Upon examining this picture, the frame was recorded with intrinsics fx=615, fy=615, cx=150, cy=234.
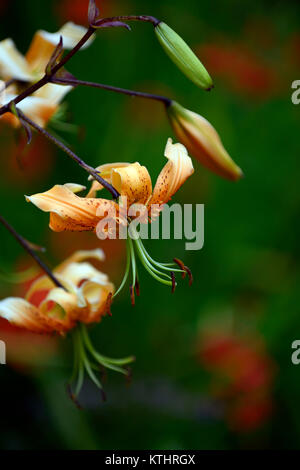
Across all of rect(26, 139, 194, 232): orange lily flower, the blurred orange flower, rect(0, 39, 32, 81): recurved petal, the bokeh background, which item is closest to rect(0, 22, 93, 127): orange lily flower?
Result: rect(0, 39, 32, 81): recurved petal

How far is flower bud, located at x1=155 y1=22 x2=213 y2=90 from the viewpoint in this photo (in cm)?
59

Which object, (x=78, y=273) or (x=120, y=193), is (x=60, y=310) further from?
(x=120, y=193)

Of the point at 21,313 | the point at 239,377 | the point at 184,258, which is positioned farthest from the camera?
the point at 184,258

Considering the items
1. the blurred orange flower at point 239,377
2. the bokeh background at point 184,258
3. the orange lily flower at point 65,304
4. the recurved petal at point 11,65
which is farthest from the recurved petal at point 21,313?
the blurred orange flower at point 239,377

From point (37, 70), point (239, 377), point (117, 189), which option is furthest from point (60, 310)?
point (239, 377)

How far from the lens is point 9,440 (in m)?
1.31

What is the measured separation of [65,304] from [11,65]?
1.01ft

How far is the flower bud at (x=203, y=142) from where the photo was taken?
1.97 ft

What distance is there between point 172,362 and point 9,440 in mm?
417

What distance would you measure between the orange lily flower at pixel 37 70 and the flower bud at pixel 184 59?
0.18 meters

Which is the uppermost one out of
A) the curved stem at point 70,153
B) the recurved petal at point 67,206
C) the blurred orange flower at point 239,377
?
the curved stem at point 70,153

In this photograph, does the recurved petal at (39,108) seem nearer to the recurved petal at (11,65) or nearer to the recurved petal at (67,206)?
the recurved petal at (11,65)

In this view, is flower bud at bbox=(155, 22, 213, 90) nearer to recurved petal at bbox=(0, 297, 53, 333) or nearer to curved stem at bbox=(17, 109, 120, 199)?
curved stem at bbox=(17, 109, 120, 199)

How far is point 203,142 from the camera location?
1.99ft
